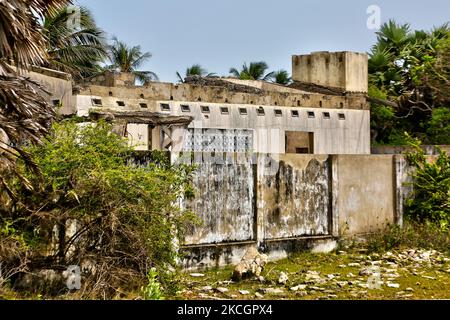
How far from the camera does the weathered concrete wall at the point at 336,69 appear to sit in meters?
23.8

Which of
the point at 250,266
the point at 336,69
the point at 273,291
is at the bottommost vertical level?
the point at 273,291

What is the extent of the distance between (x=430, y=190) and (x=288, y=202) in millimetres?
3345

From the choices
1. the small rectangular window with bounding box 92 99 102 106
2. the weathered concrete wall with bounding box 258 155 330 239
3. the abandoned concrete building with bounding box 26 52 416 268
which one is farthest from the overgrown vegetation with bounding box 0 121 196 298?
the small rectangular window with bounding box 92 99 102 106

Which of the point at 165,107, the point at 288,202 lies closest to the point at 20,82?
the point at 288,202

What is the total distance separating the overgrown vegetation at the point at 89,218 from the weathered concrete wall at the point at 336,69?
17299mm

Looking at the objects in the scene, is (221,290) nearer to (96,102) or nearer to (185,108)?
(96,102)

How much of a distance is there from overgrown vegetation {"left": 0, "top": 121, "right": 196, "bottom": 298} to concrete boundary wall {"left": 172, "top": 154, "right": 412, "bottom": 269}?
1883mm

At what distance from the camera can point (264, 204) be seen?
10.4 meters

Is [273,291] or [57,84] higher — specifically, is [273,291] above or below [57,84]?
below

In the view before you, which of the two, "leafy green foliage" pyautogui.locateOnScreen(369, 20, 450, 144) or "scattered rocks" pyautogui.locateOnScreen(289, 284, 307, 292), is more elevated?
"leafy green foliage" pyautogui.locateOnScreen(369, 20, 450, 144)

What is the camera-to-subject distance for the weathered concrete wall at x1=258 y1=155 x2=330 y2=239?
10.5 meters

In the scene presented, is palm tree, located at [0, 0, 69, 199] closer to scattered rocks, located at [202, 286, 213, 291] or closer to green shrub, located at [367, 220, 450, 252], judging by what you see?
scattered rocks, located at [202, 286, 213, 291]

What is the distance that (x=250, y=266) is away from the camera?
360 inches
